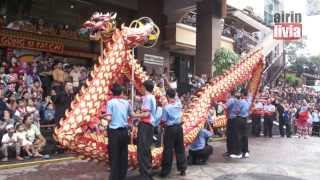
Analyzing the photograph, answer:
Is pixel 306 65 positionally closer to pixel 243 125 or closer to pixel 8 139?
pixel 243 125

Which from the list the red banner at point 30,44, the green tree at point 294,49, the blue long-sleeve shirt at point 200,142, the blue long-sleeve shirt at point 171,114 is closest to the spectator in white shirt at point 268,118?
the red banner at point 30,44

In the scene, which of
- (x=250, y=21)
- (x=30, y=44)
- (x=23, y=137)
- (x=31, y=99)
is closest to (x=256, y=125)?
(x=250, y=21)

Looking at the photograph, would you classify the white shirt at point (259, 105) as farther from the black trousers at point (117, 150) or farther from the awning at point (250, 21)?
the black trousers at point (117, 150)

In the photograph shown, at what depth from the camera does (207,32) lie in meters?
22.1

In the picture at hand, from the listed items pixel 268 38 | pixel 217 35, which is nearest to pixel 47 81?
pixel 217 35

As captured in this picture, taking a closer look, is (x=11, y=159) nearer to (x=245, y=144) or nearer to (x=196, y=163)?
(x=196, y=163)

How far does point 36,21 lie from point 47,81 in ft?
9.32

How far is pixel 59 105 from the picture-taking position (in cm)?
1404

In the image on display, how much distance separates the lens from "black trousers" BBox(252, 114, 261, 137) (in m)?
21.0

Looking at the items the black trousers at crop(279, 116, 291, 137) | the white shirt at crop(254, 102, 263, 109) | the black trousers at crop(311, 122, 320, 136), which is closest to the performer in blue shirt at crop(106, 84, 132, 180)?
the white shirt at crop(254, 102, 263, 109)

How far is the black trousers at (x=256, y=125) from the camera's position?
20956 millimetres

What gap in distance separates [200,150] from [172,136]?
1.70 meters

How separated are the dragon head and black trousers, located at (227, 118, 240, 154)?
5.26 metres

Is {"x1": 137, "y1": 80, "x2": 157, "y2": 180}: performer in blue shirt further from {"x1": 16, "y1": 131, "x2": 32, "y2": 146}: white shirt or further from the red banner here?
the red banner
